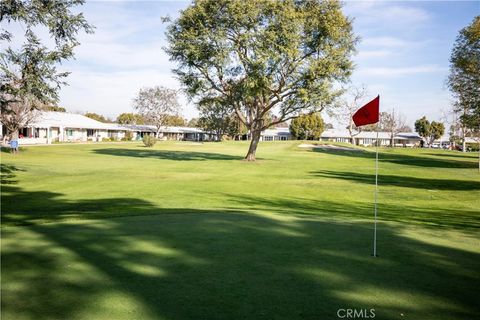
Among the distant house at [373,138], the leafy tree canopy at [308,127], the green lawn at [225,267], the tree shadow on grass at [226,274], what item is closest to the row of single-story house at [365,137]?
the distant house at [373,138]

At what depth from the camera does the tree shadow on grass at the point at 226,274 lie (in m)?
5.00

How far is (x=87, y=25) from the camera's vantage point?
74.0 ft

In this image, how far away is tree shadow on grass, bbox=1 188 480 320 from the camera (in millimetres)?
5000

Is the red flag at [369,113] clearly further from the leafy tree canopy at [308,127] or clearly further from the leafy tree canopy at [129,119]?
the leafy tree canopy at [129,119]

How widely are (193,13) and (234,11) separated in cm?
459

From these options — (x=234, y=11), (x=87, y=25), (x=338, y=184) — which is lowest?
(x=338, y=184)

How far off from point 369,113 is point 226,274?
4.78 m

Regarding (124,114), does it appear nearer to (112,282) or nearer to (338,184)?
(338,184)

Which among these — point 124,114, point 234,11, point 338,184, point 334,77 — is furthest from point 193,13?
point 124,114

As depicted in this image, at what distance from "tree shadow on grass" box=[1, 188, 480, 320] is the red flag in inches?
107

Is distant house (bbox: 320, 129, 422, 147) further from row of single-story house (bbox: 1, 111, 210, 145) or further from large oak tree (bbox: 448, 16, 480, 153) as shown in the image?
large oak tree (bbox: 448, 16, 480, 153)

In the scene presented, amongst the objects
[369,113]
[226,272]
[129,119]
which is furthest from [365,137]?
[226,272]

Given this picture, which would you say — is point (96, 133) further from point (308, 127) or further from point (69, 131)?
point (308, 127)

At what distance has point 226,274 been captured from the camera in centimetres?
619
